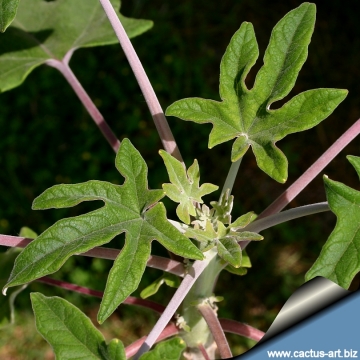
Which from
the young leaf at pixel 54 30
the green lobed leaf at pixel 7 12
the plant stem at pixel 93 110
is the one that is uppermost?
the green lobed leaf at pixel 7 12

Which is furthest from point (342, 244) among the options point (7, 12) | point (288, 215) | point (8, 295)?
point (8, 295)

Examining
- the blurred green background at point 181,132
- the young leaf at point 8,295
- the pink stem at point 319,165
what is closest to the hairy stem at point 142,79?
the pink stem at point 319,165

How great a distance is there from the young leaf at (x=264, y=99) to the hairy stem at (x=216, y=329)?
34cm

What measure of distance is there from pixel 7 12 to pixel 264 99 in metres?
0.44

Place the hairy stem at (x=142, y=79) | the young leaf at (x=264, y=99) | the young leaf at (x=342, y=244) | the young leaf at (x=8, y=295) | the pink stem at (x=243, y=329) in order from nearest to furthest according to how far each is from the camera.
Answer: the young leaf at (x=342, y=244)
the young leaf at (x=264, y=99)
the hairy stem at (x=142, y=79)
the pink stem at (x=243, y=329)
the young leaf at (x=8, y=295)

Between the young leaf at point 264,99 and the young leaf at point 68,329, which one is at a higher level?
the young leaf at point 264,99

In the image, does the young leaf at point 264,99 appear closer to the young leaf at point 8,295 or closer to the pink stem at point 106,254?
the pink stem at point 106,254

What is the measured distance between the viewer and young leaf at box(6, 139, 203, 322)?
2.65ft

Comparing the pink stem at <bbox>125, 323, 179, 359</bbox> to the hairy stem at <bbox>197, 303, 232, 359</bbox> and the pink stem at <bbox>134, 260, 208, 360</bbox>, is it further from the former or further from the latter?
the pink stem at <bbox>134, 260, 208, 360</bbox>

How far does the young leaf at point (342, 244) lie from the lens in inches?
30.5

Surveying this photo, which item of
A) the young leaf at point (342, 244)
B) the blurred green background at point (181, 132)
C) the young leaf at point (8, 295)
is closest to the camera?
the young leaf at point (342, 244)

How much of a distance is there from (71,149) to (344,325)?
1.72m

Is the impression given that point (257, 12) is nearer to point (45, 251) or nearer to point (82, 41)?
point (82, 41)

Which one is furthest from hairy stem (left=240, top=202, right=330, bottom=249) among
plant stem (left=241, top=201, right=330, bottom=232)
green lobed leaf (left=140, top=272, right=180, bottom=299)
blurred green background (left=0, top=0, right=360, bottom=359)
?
blurred green background (left=0, top=0, right=360, bottom=359)
